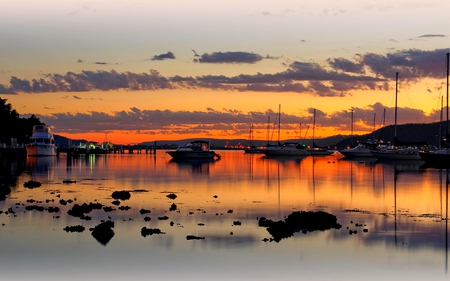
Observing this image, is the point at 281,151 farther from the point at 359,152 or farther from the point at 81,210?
the point at 81,210

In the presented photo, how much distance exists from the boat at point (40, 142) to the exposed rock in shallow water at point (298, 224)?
122685 millimetres

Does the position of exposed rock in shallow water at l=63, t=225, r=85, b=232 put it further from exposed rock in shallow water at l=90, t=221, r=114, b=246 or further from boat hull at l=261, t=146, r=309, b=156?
boat hull at l=261, t=146, r=309, b=156

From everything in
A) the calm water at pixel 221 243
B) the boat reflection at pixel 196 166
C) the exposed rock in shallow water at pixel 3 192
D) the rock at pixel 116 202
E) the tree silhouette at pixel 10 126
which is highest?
the tree silhouette at pixel 10 126

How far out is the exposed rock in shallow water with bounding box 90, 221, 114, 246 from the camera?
1187 inches

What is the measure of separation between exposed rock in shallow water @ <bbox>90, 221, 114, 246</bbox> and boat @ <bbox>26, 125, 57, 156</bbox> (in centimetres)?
12314

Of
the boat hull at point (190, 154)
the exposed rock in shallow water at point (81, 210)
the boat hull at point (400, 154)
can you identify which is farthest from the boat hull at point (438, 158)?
the exposed rock in shallow water at point (81, 210)

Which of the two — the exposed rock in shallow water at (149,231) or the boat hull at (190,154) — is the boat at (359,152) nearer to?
the boat hull at (190,154)

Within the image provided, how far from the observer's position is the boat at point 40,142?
495 ft

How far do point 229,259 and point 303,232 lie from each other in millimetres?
6849

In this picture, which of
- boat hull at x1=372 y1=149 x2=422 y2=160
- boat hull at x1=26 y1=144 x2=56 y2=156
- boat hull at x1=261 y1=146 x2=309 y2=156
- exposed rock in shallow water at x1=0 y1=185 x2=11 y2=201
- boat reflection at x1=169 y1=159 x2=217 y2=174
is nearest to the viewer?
exposed rock in shallow water at x1=0 y1=185 x2=11 y2=201

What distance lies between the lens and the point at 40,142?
152750mm

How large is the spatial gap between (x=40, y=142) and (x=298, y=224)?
127287mm

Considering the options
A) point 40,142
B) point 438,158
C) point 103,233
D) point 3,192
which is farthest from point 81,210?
point 40,142

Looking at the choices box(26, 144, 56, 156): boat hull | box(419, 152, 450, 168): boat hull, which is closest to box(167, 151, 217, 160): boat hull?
box(26, 144, 56, 156): boat hull
